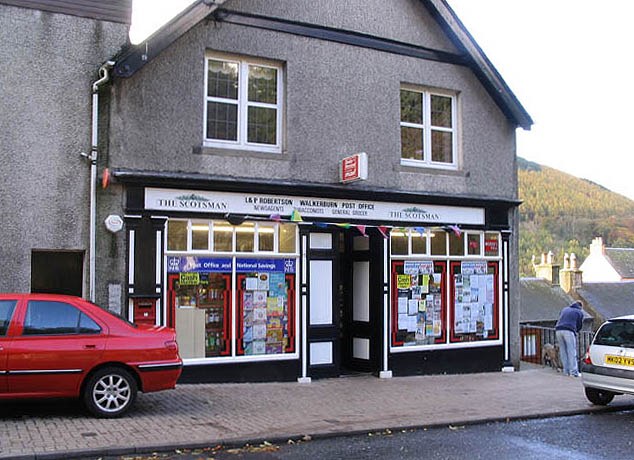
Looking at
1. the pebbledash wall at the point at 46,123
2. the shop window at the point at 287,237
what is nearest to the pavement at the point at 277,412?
the shop window at the point at 287,237

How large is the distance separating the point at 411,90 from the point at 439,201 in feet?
7.78

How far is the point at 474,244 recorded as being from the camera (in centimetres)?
1451

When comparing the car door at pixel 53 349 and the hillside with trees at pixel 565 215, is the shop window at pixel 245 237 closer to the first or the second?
the car door at pixel 53 349

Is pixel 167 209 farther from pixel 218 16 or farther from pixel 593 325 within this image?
pixel 593 325

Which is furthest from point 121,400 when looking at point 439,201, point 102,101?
point 439,201

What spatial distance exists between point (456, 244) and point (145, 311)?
6566mm

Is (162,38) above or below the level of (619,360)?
above

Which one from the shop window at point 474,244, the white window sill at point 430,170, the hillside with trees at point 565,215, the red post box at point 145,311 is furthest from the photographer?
the hillside with trees at point 565,215

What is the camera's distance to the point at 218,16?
38.9 ft

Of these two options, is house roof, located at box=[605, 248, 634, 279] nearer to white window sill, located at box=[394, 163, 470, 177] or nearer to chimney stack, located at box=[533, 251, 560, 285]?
chimney stack, located at box=[533, 251, 560, 285]

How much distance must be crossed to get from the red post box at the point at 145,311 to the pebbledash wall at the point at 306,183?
0.05 m

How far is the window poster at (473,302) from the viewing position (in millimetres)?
14234

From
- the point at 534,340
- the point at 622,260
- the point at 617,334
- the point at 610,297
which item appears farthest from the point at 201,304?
the point at 622,260

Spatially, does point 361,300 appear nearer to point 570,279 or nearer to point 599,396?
point 599,396
